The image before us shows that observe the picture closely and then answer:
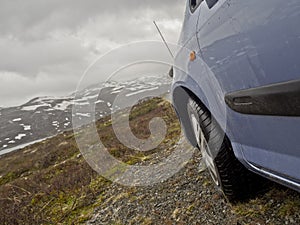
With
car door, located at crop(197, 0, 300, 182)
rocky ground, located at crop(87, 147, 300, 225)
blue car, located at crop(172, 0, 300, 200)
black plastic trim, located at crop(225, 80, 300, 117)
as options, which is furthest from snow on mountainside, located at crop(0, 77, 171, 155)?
black plastic trim, located at crop(225, 80, 300, 117)

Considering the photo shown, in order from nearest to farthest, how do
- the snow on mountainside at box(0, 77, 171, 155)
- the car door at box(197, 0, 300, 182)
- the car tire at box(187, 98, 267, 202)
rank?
the car door at box(197, 0, 300, 182)
the car tire at box(187, 98, 267, 202)
the snow on mountainside at box(0, 77, 171, 155)

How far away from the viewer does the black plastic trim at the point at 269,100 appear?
1193 millimetres

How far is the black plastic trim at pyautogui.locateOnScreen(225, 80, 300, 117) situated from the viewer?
1193mm

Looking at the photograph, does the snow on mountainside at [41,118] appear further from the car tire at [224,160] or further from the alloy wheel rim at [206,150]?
the car tire at [224,160]

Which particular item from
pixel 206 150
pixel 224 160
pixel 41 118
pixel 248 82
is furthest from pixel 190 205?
pixel 41 118

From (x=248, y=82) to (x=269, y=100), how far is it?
0.18 m

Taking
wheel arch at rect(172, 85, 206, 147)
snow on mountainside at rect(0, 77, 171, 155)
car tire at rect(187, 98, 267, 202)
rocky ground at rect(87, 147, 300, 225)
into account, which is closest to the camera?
car tire at rect(187, 98, 267, 202)

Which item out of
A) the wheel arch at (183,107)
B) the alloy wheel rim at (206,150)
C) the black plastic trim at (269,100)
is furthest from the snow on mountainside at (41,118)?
the black plastic trim at (269,100)

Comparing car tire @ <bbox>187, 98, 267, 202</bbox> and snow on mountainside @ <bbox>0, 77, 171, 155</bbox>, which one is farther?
snow on mountainside @ <bbox>0, 77, 171, 155</bbox>

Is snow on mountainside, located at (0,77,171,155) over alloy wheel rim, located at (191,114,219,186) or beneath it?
over

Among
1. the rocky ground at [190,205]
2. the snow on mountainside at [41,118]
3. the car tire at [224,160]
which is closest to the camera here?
the car tire at [224,160]

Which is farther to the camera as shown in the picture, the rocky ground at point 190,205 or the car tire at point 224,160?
the rocky ground at point 190,205

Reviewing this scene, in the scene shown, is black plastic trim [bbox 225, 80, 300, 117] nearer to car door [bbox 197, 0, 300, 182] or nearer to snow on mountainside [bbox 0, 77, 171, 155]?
car door [bbox 197, 0, 300, 182]

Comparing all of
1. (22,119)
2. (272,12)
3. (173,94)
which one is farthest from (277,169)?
(22,119)
